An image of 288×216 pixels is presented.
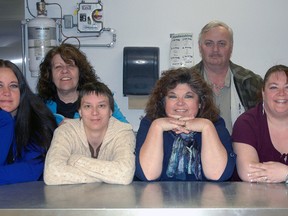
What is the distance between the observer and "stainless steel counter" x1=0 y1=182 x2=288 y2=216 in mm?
1094

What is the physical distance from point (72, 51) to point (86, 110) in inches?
25.6

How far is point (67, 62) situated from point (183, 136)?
0.88 metres

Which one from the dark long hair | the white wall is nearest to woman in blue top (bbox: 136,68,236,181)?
the dark long hair

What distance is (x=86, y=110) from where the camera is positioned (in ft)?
5.92

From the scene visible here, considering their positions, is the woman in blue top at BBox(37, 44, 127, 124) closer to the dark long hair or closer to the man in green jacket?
the dark long hair

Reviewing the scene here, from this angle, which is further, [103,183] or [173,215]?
[103,183]

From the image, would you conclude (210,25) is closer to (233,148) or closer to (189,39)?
(189,39)

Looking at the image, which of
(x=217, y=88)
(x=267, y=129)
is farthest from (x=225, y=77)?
(x=267, y=129)

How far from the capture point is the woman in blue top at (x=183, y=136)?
166 centimetres

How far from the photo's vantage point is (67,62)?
7.58 ft

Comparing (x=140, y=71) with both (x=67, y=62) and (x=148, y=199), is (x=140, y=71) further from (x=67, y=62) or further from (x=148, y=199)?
(x=148, y=199)

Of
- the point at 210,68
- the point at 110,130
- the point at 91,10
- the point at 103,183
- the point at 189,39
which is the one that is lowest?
the point at 103,183

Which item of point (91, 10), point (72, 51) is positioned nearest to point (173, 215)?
point (72, 51)

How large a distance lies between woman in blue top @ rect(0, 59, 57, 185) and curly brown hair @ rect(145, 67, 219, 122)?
18.9 inches
